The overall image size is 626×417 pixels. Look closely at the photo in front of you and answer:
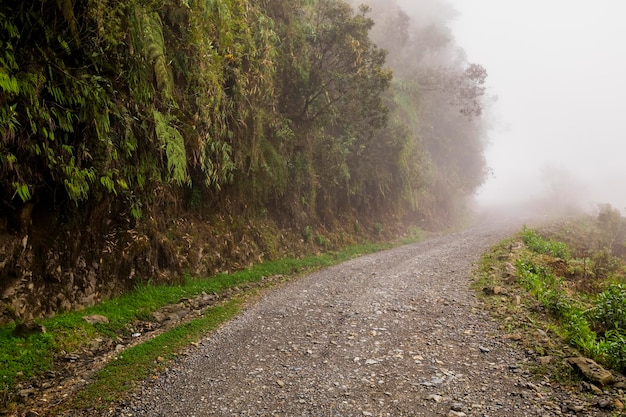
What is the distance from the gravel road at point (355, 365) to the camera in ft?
16.5

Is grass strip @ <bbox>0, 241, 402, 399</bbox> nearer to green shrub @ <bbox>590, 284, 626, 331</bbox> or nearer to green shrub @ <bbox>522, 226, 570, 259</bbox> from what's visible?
green shrub @ <bbox>590, 284, 626, 331</bbox>

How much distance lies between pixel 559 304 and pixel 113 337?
9.25m

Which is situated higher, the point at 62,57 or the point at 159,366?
the point at 62,57

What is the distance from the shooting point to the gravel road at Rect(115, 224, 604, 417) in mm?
5016

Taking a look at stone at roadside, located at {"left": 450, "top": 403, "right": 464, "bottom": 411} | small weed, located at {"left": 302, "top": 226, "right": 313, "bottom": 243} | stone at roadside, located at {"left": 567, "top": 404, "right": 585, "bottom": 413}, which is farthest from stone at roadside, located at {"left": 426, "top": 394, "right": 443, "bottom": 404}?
small weed, located at {"left": 302, "top": 226, "right": 313, "bottom": 243}

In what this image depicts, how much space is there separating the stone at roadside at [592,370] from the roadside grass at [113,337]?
648cm

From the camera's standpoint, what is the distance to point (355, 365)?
6160 mm

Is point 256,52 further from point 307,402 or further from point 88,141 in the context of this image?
point 307,402

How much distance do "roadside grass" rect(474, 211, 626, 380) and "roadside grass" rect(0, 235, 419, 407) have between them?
631 cm

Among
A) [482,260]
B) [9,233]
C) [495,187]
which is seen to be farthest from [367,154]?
[495,187]

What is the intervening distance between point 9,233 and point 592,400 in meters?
9.32

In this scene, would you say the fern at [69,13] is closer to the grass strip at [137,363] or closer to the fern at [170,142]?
the fern at [170,142]

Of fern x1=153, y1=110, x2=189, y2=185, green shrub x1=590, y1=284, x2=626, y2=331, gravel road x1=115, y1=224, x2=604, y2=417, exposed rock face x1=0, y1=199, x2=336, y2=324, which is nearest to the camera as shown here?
gravel road x1=115, y1=224, x2=604, y2=417

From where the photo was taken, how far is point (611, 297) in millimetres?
7984
